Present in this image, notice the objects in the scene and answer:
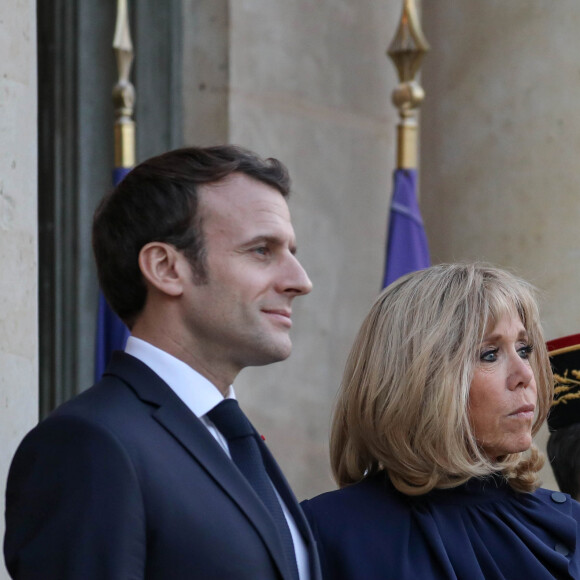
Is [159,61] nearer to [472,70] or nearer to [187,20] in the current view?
[187,20]

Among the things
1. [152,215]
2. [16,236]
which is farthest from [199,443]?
[16,236]

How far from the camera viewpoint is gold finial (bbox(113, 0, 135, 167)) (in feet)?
20.0

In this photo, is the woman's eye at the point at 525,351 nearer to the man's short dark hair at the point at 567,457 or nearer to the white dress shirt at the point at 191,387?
the man's short dark hair at the point at 567,457

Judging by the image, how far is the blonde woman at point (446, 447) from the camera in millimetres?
3281

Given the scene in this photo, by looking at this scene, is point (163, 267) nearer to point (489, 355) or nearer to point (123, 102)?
point (489, 355)

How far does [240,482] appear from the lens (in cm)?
279

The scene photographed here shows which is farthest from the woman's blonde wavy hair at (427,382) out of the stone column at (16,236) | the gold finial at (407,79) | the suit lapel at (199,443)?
the gold finial at (407,79)

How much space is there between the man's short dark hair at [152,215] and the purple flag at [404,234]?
3.45m

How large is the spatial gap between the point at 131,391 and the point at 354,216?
4.89m

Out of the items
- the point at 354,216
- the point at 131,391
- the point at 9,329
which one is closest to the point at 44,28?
the point at 354,216

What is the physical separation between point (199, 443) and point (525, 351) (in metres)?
1.06

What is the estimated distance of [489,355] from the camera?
338cm

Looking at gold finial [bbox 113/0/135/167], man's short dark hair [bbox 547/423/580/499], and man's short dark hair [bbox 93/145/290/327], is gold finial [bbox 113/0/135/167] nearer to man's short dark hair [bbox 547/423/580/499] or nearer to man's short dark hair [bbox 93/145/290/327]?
man's short dark hair [bbox 547/423/580/499]

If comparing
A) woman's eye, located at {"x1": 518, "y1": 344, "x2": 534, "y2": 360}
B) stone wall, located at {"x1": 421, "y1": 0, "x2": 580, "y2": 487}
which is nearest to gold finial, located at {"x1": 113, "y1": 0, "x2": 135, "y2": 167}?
stone wall, located at {"x1": 421, "y1": 0, "x2": 580, "y2": 487}
